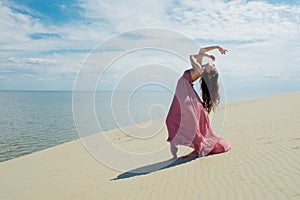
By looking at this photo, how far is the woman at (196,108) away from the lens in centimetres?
714

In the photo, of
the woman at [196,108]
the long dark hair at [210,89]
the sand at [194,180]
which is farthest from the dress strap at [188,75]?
the sand at [194,180]

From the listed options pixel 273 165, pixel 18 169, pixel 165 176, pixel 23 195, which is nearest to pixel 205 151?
pixel 165 176

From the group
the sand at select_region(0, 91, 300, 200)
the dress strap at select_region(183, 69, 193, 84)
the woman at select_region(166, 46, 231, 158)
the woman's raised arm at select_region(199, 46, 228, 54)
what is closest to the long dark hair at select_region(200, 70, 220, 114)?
the woman at select_region(166, 46, 231, 158)

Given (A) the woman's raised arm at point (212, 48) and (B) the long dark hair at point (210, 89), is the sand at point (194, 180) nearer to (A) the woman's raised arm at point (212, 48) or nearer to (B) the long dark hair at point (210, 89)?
(B) the long dark hair at point (210, 89)

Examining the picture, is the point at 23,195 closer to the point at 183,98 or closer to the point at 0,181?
the point at 0,181

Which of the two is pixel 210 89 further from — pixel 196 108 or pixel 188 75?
pixel 188 75

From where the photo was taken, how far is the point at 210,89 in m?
7.39

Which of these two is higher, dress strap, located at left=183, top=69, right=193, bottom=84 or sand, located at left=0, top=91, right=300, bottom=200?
dress strap, located at left=183, top=69, right=193, bottom=84

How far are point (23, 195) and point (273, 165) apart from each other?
21.1 feet

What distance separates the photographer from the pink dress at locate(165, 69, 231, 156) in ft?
23.5

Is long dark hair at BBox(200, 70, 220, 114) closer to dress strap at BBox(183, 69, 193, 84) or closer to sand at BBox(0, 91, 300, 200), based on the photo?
dress strap at BBox(183, 69, 193, 84)

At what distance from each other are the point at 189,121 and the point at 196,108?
0.36 m

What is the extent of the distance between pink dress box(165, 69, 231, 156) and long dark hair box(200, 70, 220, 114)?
0.67ft

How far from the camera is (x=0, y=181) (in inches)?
418
